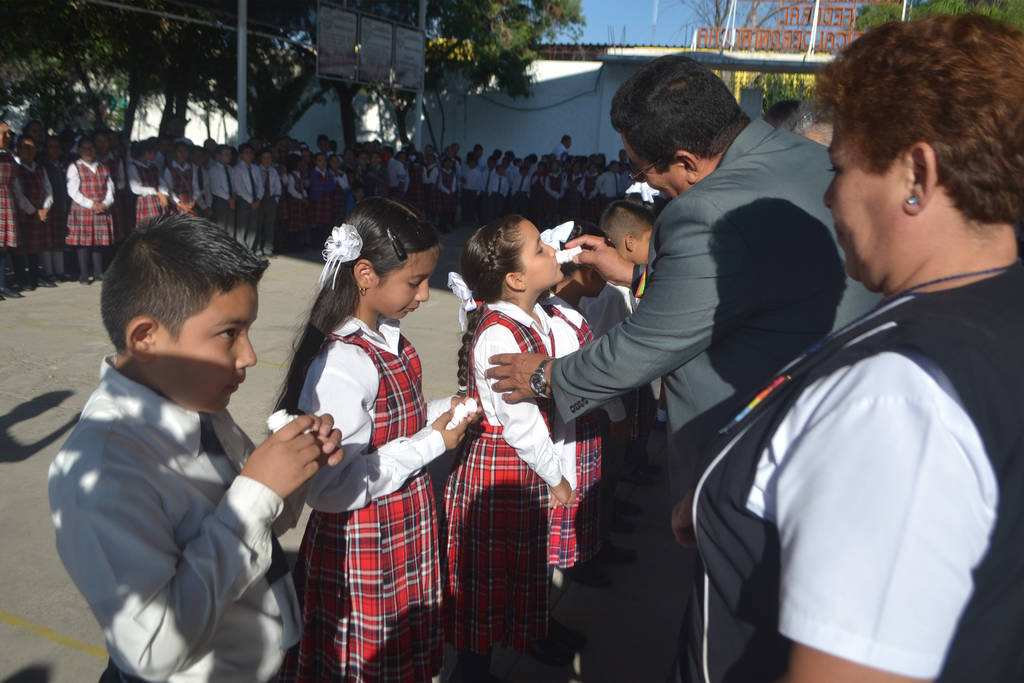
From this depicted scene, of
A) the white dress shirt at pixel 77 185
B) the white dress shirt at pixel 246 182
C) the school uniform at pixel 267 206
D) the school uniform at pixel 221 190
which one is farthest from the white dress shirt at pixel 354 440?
the school uniform at pixel 267 206

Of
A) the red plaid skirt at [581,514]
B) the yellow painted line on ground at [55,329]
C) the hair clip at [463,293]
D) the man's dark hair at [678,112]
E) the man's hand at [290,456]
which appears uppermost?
the man's dark hair at [678,112]

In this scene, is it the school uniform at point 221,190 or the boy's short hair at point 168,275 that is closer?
the boy's short hair at point 168,275

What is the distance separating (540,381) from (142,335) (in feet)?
3.76

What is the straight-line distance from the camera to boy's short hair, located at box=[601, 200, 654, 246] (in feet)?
12.2

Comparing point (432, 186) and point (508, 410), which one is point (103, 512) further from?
point (432, 186)

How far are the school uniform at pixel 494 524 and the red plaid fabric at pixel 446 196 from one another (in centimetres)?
1368

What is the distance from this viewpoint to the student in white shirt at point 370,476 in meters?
1.95

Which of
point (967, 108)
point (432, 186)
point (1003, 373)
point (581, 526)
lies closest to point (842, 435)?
point (1003, 373)

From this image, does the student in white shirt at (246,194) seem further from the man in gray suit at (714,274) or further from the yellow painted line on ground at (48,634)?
the man in gray suit at (714,274)

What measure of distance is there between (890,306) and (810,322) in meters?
1.00

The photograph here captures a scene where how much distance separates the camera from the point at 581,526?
9.39 ft

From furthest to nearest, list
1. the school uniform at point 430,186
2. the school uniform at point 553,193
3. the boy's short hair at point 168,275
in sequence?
1. the school uniform at point 553,193
2. the school uniform at point 430,186
3. the boy's short hair at point 168,275

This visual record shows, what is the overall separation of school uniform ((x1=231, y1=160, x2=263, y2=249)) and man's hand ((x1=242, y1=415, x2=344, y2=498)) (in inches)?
395

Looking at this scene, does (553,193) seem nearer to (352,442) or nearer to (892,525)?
(352,442)
